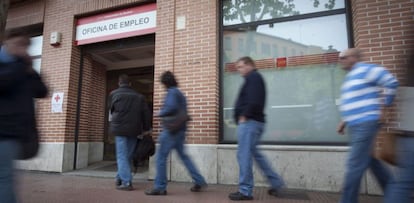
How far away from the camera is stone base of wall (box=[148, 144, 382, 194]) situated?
4781mm

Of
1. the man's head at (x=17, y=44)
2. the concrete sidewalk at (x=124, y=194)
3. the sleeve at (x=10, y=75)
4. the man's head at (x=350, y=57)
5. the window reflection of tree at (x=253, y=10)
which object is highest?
the window reflection of tree at (x=253, y=10)

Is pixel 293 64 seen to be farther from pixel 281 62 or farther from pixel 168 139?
pixel 168 139

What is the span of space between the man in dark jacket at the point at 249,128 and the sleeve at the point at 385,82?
4.31 feet

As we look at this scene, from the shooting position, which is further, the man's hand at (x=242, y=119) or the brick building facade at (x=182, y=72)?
the brick building facade at (x=182, y=72)

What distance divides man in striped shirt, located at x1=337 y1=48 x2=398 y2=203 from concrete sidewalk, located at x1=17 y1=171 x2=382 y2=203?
49.4 inches

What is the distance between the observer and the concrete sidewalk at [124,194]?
416cm

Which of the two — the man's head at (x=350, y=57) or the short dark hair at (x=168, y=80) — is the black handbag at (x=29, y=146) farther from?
the man's head at (x=350, y=57)

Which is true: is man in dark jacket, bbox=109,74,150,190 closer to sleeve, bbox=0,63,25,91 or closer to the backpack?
the backpack

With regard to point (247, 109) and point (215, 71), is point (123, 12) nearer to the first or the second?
point (215, 71)

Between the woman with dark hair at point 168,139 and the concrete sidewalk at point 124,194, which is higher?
the woman with dark hair at point 168,139

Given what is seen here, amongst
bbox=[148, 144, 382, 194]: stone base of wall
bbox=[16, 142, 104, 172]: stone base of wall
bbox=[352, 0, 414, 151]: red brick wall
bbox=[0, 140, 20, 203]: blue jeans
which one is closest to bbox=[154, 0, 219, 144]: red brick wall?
bbox=[148, 144, 382, 194]: stone base of wall

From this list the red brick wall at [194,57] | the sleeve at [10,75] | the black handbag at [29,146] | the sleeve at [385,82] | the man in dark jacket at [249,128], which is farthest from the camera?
the red brick wall at [194,57]

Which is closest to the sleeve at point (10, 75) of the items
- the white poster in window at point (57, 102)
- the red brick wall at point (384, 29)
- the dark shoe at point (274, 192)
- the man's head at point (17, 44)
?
the man's head at point (17, 44)

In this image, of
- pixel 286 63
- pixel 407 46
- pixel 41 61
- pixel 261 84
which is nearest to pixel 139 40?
pixel 41 61
